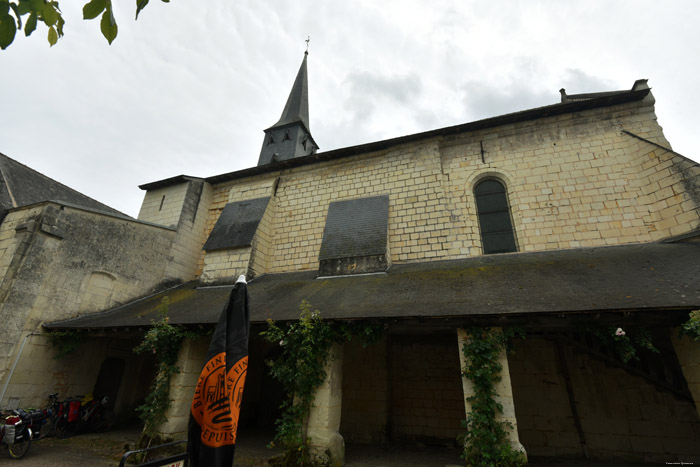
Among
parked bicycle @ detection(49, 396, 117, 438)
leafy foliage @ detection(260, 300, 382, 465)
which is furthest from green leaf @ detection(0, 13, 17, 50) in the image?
parked bicycle @ detection(49, 396, 117, 438)

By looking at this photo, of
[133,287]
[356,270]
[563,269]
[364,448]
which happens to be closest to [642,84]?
[563,269]

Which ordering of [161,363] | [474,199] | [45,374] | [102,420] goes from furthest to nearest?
[474,199], [102,420], [45,374], [161,363]

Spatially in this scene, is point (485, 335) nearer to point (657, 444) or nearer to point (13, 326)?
point (657, 444)

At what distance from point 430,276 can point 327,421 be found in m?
3.14

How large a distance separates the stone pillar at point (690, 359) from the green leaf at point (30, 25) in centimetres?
633

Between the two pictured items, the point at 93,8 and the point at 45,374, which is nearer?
the point at 93,8

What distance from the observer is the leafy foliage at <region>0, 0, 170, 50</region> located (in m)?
1.28

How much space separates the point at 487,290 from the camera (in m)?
5.04

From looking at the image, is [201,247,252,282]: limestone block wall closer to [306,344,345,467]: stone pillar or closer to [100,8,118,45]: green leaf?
[306,344,345,467]: stone pillar

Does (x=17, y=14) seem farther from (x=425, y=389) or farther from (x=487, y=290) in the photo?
(x=425, y=389)

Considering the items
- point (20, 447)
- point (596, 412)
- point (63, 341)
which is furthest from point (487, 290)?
point (63, 341)

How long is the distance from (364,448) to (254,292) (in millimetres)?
3946

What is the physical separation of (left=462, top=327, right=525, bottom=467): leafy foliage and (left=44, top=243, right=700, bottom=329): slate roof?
1.39ft

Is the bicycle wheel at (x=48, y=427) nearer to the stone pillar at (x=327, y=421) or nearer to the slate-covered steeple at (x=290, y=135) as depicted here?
the stone pillar at (x=327, y=421)
